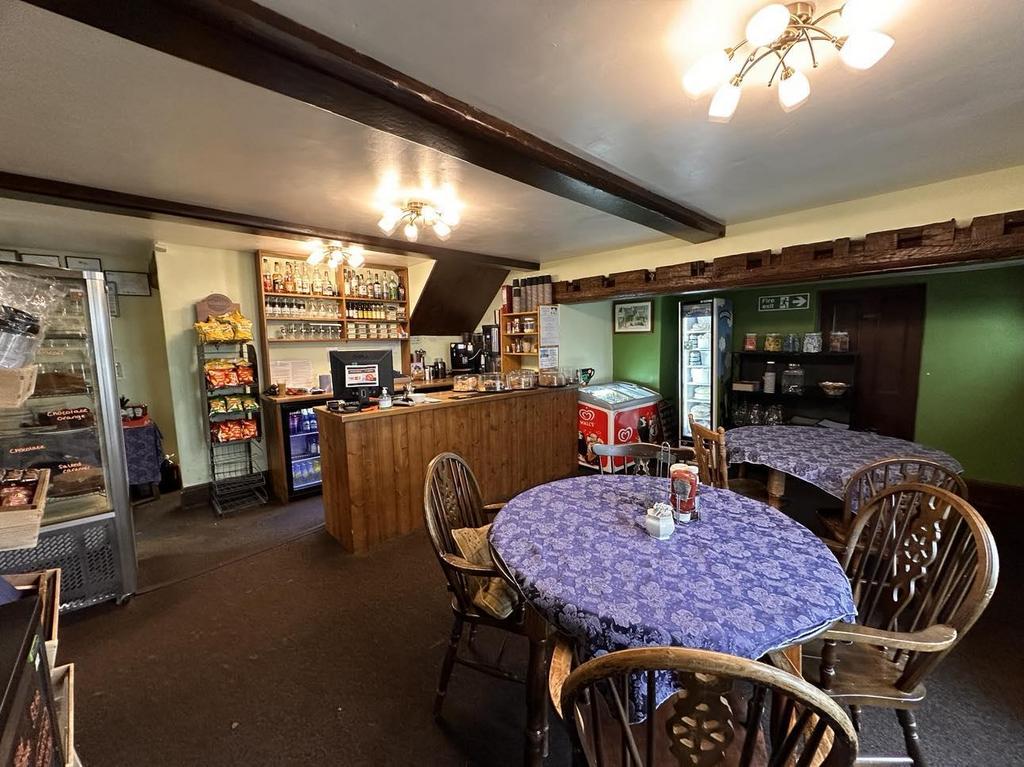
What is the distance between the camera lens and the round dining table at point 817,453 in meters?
2.35

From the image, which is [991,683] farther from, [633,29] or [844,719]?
[633,29]

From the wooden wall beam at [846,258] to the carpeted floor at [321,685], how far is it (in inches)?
75.5

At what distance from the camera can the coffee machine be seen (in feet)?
16.7

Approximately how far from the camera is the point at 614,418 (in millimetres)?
4246

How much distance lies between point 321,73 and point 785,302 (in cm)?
470

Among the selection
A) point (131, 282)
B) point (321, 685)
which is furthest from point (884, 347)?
point (131, 282)

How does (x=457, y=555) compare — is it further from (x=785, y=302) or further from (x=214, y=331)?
(x=785, y=302)

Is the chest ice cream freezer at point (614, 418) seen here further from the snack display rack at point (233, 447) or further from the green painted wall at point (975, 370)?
the snack display rack at point (233, 447)

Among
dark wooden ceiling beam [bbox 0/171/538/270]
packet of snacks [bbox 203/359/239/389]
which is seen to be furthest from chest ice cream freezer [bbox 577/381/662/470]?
packet of snacks [bbox 203/359/239/389]

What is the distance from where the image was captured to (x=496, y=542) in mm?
1438

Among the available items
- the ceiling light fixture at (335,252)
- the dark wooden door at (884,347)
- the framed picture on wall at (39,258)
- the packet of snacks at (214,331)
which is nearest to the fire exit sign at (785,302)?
the dark wooden door at (884,347)

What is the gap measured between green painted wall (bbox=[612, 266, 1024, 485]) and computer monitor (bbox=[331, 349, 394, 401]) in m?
4.23

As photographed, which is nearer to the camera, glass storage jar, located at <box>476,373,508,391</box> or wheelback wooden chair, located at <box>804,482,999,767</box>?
wheelback wooden chair, located at <box>804,482,999,767</box>

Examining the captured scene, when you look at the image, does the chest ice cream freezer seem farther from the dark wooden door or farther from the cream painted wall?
the dark wooden door
